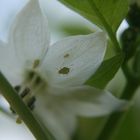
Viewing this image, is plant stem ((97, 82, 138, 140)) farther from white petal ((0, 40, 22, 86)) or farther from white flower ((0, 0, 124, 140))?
white petal ((0, 40, 22, 86))

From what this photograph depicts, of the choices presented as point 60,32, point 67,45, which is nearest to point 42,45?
point 67,45

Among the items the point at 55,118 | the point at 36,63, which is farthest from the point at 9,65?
the point at 55,118

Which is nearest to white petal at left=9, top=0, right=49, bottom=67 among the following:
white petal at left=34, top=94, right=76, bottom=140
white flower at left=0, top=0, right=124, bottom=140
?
white flower at left=0, top=0, right=124, bottom=140

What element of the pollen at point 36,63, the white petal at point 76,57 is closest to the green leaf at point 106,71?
the white petal at point 76,57

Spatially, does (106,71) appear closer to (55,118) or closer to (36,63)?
(36,63)

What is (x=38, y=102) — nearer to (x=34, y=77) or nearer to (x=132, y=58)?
(x=34, y=77)

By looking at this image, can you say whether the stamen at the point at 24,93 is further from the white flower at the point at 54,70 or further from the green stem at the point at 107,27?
the green stem at the point at 107,27
